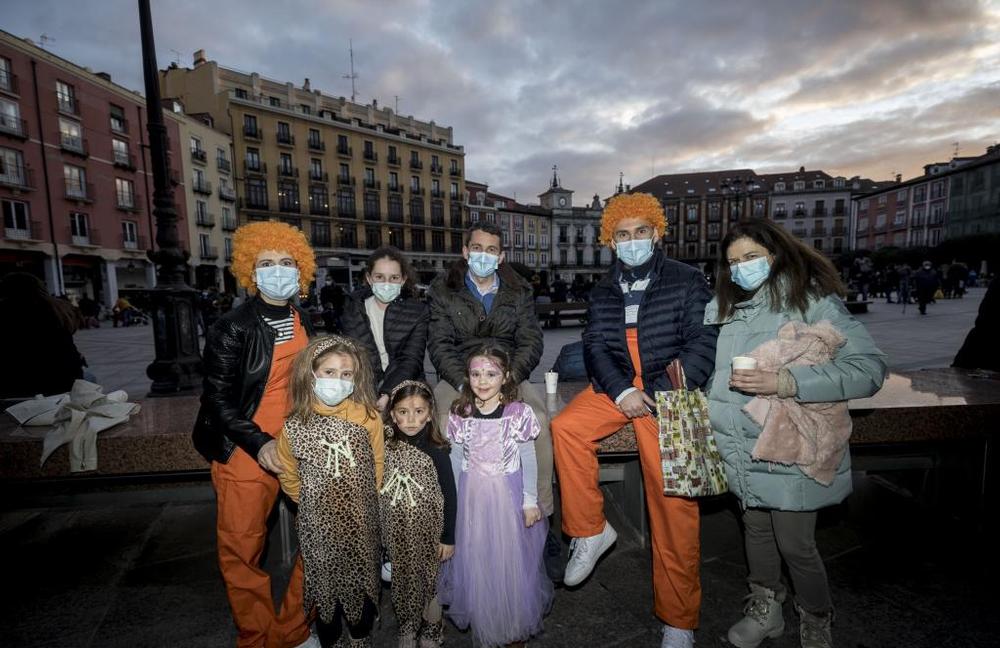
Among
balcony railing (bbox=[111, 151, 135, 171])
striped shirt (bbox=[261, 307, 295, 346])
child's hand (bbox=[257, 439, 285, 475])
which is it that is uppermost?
balcony railing (bbox=[111, 151, 135, 171])

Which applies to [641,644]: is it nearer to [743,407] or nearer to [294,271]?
Answer: [743,407]

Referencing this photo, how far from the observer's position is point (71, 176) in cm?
2633

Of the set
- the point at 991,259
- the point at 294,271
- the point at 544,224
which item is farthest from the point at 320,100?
the point at 991,259

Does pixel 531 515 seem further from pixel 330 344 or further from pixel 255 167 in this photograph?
pixel 255 167

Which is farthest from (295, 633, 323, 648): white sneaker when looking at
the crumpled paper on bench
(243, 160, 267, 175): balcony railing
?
(243, 160, 267, 175): balcony railing

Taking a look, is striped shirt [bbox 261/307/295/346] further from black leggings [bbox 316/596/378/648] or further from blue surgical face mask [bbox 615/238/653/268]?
blue surgical face mask [bbox 615/238/653/268]

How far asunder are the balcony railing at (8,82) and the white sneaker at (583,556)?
115 feet

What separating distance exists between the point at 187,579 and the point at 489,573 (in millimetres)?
2121

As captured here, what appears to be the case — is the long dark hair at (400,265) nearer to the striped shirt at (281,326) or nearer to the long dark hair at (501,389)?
the striped shirt at (281,326)

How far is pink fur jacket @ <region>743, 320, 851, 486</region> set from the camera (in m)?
2.10

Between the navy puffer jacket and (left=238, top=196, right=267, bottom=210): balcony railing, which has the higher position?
(left=238, top=196, right=267, bottom=210): balcony railing

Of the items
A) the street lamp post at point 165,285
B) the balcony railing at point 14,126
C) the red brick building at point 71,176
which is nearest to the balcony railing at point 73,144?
the red brick building at point 71,176

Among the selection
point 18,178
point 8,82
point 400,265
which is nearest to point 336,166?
point 8,82

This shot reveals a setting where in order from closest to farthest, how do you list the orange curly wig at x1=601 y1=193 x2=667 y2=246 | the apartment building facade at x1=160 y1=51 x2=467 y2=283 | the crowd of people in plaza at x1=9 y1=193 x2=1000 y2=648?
the crowd of people in plaza at x1=9 y1=193 x2=1000 y2=648 < the orange curly wig at x1=601 y1=193 x2=667 y2=246 < the apartment building facade at x1=160 y1=51 x2=467 y2=283
